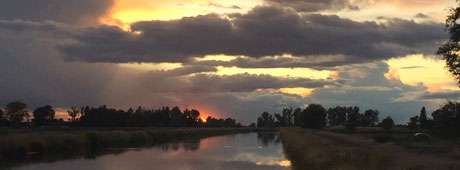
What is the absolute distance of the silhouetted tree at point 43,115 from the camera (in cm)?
19288

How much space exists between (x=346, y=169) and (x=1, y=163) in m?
31.3

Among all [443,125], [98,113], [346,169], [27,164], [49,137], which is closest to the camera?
[346,169]

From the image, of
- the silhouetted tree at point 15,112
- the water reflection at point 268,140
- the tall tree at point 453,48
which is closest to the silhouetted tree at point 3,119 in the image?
the silhouetted tree at point 15,112

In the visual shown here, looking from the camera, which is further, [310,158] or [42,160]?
[42,160]

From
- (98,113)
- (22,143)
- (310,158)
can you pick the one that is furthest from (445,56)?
(98,113)

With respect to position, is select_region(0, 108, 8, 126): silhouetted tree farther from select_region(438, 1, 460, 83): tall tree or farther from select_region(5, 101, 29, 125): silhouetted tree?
select_region(438, 1, 460, 83): tall tree

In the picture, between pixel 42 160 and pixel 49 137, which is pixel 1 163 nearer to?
pixel 42 160

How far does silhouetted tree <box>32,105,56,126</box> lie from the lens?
19288cm

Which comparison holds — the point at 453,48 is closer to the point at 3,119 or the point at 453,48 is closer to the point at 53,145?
the point at 53,145

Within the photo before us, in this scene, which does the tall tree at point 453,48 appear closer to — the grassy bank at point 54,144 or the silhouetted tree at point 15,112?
the grassy bank at point 54,144

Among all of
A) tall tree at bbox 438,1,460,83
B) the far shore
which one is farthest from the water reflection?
tall tree at bbox 438,1,460,83

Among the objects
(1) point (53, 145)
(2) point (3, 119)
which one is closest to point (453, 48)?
(1) point (53, 145)

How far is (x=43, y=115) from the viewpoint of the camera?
19538cm

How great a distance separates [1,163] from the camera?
178 feet
